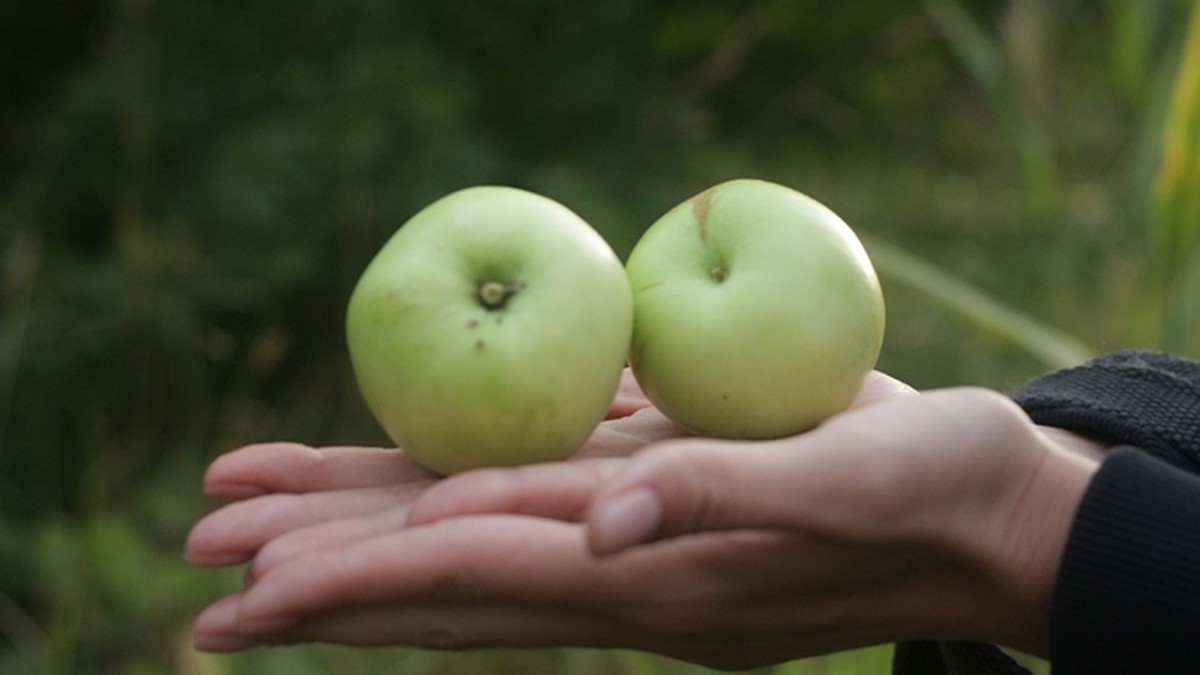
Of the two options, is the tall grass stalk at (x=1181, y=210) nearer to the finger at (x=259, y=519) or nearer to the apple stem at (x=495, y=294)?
the apple stem at (x=495, y=294)

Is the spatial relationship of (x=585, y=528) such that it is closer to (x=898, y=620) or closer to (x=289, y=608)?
(x=289, y=608)

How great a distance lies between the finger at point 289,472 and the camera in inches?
49.2

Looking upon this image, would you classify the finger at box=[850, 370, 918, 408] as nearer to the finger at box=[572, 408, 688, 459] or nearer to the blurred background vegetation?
the finger at box=[572, 408, 688, 459]

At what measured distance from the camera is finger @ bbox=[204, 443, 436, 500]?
49.2 inches

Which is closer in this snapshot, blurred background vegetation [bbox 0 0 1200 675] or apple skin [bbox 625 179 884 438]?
apple skin [bbox 625 179 884 438]

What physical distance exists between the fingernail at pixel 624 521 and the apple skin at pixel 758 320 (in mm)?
381

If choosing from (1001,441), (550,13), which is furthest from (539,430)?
(550,13)

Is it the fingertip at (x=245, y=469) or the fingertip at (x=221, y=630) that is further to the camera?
the fingertip at (x=245, y=469)

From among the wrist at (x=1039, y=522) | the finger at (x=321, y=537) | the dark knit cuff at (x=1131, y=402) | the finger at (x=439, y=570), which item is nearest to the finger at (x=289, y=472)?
the finger at (x=321, y=537)

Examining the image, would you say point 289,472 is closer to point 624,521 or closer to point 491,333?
point 491,333

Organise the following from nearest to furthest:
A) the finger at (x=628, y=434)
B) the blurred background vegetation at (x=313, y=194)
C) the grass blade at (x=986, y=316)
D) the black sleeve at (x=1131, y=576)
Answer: the black sleeve at (x=1131, y=576), the finger at (x=628, y=434), the grass blade at (x=986, y=316), the blurred background vegetation at (x=313, y=194)

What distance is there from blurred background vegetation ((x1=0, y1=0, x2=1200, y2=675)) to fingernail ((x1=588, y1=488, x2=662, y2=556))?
4.18ft

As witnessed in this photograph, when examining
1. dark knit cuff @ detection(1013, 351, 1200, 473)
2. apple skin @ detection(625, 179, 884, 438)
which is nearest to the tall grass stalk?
dark knit cuff @ detection(1013, 351, 1200, 473)

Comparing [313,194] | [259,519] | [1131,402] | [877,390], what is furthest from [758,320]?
[313,194]
